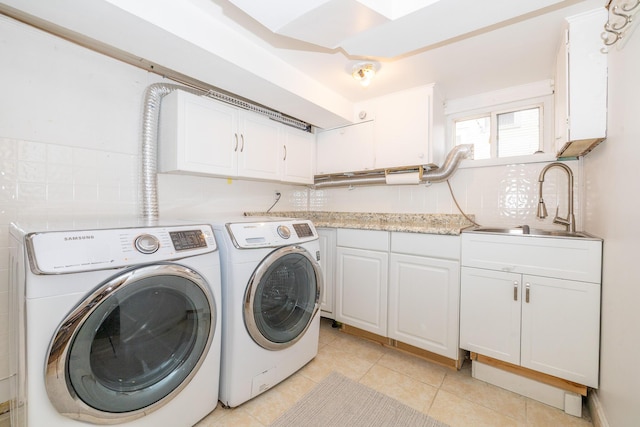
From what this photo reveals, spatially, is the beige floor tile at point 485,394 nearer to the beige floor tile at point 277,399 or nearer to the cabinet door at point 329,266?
the beige floor tile at point 277,399

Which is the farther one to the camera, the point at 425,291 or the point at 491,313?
the point at 425,291

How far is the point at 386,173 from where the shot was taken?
2.52m

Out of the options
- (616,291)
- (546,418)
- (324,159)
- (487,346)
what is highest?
(324,159)

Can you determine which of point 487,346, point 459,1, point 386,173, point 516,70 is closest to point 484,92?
point 516,70

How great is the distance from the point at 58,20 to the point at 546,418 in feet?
10.6

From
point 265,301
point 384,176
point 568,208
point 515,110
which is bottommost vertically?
point 265,301

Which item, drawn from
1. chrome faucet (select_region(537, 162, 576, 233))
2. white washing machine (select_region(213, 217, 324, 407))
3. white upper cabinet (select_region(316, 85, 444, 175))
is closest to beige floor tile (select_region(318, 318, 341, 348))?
white washing machine (select_region(213, 217, 324, 407))

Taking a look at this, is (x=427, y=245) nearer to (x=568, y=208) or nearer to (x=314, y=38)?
(x=568, y=208)

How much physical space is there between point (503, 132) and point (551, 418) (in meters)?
2.09

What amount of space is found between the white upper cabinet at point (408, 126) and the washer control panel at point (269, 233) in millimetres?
1144

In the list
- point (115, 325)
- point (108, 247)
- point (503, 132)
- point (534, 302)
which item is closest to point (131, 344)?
point (115, 325)

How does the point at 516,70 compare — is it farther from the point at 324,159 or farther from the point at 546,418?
the point at 546,418

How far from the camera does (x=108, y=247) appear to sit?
102cm

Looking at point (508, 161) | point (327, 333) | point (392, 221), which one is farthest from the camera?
point (392, 221)
